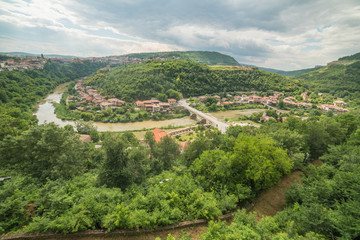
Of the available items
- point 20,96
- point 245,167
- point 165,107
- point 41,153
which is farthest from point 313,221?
point 20,96

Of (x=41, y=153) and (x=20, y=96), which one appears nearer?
(x=41, y=153)

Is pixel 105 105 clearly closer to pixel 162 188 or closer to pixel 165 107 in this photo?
pixel 165 107

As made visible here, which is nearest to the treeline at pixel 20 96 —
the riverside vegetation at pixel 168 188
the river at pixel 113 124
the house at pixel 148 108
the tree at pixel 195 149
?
the river at pixel 113 124

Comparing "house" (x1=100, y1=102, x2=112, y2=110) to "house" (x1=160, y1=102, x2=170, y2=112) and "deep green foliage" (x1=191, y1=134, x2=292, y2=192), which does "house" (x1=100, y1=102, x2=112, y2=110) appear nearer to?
"house" (x1=160, y1=102, x2=170, y2=112)

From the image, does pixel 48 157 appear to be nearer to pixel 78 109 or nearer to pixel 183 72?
pixel 78 109

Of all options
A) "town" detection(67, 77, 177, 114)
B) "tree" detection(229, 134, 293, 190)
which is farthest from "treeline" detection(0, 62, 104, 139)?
"tree" detection(229, 134, 293, 190)

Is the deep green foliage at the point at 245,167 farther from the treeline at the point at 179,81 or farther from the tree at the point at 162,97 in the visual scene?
the treeline at the point at 179,81
